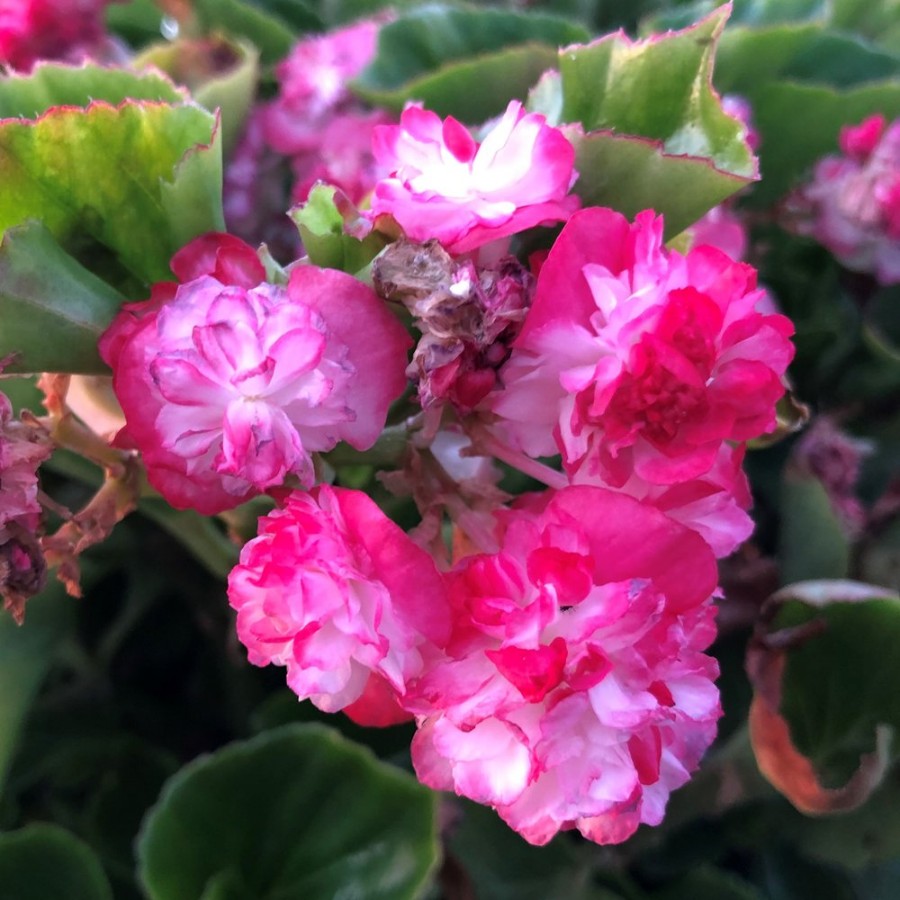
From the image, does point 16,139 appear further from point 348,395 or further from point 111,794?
point 111,794

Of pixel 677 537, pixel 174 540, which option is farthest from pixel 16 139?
pixel 174 540

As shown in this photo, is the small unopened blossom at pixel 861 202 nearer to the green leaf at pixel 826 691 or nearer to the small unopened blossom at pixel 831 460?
the small unopened blossom at pixel 831 460

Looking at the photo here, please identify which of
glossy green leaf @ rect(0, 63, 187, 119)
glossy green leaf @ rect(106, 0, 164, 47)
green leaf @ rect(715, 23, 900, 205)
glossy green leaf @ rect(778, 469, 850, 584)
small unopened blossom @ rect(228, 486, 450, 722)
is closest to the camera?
small unopened blossom @ rect(228, 486, 450, 722)

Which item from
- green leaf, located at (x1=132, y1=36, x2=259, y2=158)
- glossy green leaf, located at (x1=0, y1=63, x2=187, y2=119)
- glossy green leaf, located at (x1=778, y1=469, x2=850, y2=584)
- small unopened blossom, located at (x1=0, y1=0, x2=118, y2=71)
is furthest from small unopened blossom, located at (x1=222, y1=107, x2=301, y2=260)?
glossy green leaf, located at (x1=778, y1=469, x2=850, y2=584)

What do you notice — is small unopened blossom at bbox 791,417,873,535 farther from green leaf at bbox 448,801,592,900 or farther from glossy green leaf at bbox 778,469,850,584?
green leaf at bbox 448,801,592,900

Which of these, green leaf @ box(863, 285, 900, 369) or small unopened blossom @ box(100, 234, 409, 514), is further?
green leaf @ box(863, 285, 900, 369)

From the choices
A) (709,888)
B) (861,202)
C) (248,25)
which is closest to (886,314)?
(861,202)

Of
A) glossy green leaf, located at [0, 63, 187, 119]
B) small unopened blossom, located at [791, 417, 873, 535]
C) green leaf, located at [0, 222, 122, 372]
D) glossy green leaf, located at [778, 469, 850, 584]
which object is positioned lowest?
small unopened blossom, located at [791, 417, 873, 535]
